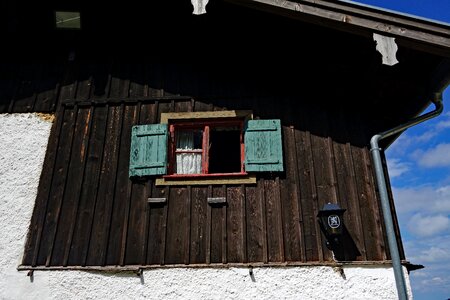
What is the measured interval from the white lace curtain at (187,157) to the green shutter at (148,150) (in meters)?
0.29

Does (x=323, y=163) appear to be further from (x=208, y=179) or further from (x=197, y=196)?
(x=197, y=196)

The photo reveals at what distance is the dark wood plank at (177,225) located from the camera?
5.68 metres

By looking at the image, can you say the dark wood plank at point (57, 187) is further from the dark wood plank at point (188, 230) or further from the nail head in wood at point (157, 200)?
the dark wood plank at point (188, 230)

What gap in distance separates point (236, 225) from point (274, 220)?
1.82 ft

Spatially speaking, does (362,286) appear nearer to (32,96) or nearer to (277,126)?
(277,126)

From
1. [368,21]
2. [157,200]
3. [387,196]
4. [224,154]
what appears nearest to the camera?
[368,21]

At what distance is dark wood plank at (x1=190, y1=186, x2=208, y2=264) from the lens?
5.66m

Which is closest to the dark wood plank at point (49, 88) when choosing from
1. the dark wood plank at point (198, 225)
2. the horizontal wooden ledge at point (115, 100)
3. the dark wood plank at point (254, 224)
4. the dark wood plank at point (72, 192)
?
the horizontal wooden ledge at point (115, 100)

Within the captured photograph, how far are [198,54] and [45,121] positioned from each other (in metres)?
2.91

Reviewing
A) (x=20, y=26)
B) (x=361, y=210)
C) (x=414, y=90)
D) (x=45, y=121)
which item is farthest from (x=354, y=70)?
(x=20, y=26)

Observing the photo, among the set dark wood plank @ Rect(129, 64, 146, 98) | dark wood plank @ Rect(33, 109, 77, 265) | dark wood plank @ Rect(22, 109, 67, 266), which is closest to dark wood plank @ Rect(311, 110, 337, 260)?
dark wood plank @ Rect(129, 64, 146, 98)

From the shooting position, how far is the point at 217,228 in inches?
229

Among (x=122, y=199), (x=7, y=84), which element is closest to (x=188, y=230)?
(x=122, y=199)

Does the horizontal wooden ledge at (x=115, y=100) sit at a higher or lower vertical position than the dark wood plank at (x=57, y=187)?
higher
